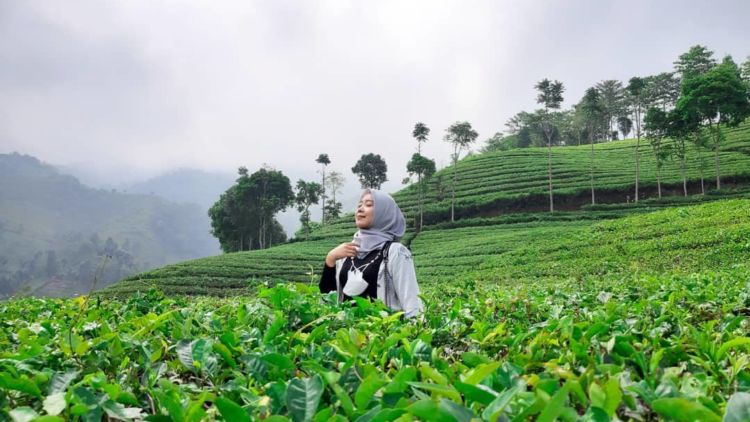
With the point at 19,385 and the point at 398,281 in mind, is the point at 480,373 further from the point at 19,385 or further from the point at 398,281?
the point at 398,281

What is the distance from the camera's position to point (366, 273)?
308 centimetres

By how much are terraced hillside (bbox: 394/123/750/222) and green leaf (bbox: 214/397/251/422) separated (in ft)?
107

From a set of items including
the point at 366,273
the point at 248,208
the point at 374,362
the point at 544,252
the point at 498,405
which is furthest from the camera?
the point at 248,208

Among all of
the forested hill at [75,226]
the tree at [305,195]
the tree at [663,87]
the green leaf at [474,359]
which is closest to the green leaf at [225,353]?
the green leaf at [474,359]

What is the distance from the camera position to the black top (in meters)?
3.07

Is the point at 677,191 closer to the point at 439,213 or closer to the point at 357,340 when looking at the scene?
the point at 439,213

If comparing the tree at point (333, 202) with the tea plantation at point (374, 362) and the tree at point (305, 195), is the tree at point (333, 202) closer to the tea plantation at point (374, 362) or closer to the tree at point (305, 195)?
the tree at point (305, 195)

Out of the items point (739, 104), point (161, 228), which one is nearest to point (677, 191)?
point (739, 104)

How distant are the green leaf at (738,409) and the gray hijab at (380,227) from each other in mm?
→ 2645

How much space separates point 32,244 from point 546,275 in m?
154

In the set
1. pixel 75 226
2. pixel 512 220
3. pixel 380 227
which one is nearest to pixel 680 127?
pixel 512 220

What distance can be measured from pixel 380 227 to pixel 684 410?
2.78 m

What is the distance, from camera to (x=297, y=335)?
4.11ft

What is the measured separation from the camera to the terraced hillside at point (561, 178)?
1216 inches
